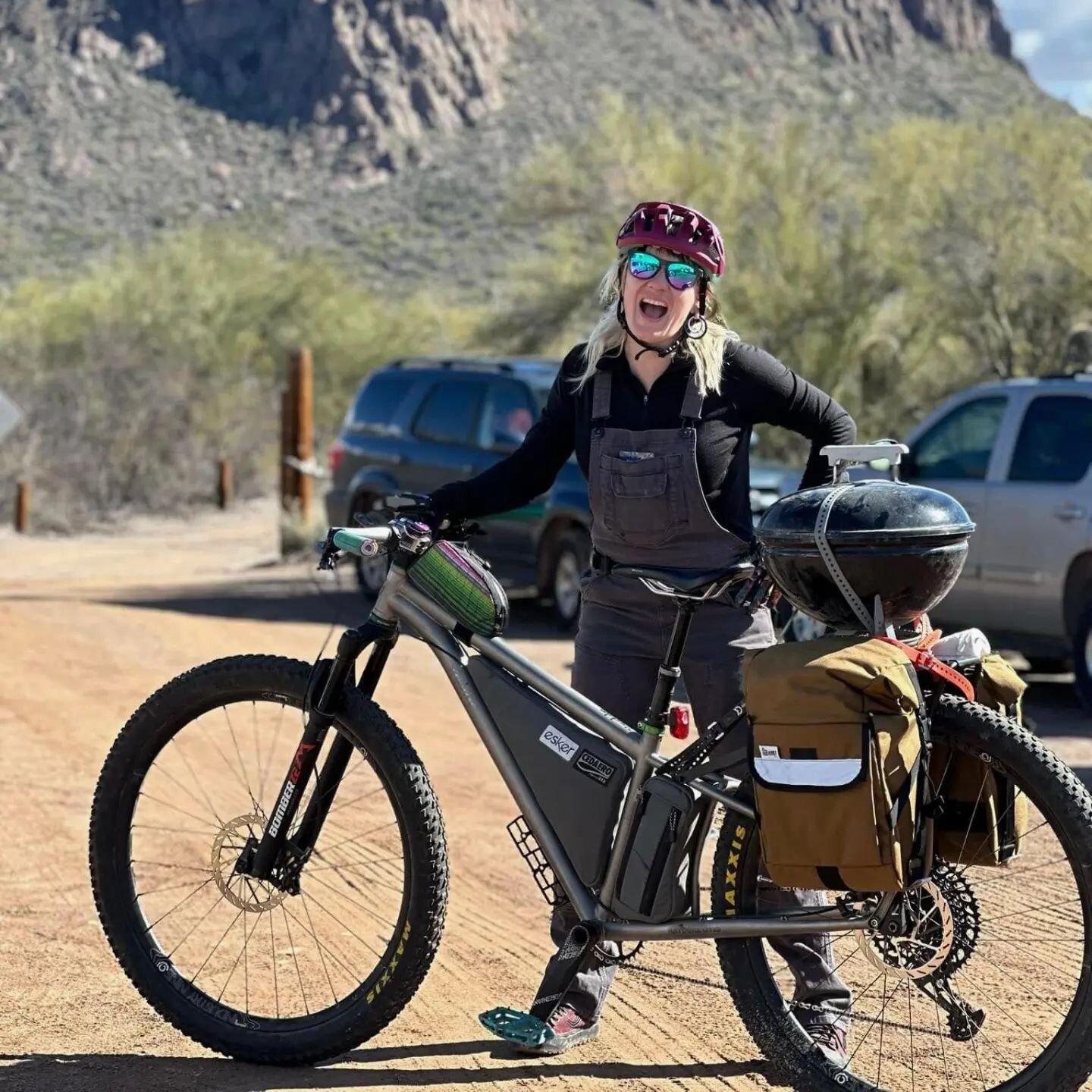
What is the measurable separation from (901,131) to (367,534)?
2157cm

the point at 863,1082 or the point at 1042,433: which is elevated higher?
the point at 1042,433

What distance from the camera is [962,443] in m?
11.0

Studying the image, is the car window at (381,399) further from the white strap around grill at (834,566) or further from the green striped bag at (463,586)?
the white strap around grill at (834,566)

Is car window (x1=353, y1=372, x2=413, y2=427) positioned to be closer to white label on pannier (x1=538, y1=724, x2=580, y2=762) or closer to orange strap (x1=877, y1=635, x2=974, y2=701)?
white label on pannier (x1=538, y1=724, x2=580, y2=762)

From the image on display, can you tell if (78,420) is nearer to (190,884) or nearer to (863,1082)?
(190,884)

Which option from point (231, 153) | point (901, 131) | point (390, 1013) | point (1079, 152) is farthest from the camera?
point (231, 153)

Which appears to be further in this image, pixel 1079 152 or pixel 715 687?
pixel 1079 152

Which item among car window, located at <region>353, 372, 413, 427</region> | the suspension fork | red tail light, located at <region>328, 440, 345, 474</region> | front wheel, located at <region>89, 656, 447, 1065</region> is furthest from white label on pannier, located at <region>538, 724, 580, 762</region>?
red tail light, located at <region>328, 440, 345, 474</region>

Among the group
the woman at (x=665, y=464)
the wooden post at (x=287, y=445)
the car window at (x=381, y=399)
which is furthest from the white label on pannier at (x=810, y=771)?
the wooden post at (x=287, y=445)

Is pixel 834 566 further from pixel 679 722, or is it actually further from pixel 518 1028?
pixel 518 1028

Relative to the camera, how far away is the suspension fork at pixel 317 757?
4.29m

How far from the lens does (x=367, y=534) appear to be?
4.27 metres

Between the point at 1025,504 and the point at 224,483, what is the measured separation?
907 inches

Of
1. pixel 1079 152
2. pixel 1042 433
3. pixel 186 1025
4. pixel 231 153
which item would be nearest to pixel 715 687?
pixel 186 1025
